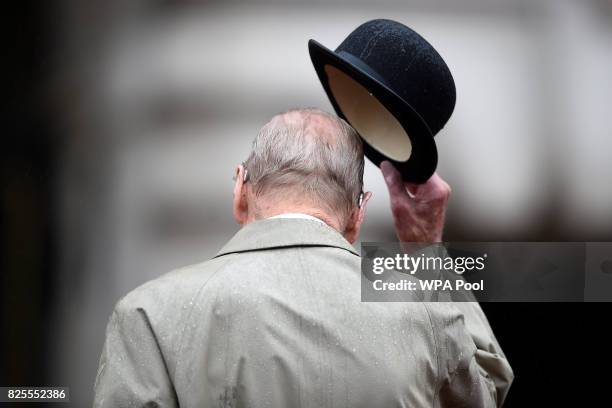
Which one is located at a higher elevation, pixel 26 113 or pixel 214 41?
pixel 214 41

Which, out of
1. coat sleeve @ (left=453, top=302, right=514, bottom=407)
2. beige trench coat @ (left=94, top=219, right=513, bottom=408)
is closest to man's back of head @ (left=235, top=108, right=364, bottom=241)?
beige trench coat @ (left=94, top=219, right=513, bottom=408)

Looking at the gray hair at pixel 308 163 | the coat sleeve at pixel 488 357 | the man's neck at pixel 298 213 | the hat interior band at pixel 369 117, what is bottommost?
the coat sleeve at pixel 488 357

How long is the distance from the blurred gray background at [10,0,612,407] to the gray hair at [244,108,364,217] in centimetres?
92

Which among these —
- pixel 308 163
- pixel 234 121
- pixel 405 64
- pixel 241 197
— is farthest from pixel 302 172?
pixel 234 121

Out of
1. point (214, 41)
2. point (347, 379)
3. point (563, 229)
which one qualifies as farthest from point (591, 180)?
point (347, 379)

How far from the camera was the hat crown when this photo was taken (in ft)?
5.38

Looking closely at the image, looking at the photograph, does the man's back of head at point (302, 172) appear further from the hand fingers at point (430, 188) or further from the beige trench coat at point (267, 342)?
the hand fingers at point (430, 188)

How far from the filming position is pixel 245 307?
128cm

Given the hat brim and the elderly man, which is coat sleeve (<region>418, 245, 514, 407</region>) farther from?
the hat brim

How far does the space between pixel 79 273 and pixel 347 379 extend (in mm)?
1254

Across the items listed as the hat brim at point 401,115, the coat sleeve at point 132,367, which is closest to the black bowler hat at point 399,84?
the hat brim at point 401,115

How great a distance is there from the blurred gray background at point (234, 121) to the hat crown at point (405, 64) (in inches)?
28.7

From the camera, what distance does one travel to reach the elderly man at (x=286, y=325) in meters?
1.26

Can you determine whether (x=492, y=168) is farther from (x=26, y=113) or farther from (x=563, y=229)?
(x=26, y=113)
